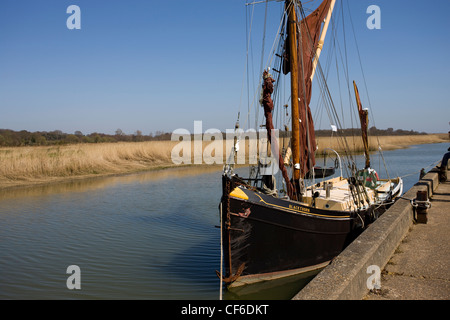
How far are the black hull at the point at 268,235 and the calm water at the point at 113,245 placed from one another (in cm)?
45

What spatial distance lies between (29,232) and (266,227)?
327 inches

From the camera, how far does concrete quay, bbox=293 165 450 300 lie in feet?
13.8

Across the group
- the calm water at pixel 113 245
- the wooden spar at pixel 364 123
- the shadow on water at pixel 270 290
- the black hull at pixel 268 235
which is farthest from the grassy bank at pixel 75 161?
the shadow on water at pixel 270 290

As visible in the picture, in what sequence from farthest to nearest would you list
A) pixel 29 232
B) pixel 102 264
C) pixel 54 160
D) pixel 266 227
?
pixel 54 160 → pixel 29 232 → pixel 102 264 → pixel 266 227

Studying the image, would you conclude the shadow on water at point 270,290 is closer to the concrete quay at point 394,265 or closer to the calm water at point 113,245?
the calm water at point 113,245

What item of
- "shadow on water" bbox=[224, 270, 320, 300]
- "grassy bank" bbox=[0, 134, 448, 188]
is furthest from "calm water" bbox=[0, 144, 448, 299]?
"grassy bank" bbox=[0, 134, 448, 188]

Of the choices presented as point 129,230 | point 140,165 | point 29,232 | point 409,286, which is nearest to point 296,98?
point 409,286

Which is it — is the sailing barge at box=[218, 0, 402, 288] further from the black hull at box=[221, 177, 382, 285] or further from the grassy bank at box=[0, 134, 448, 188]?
the grassy bank at box=[0, 134, 448, 188]

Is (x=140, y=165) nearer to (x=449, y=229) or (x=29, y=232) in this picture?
(x=29, y=232)

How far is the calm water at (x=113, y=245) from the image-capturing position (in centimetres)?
777

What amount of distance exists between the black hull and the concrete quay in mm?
1658

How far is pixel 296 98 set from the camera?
9602 millimetres

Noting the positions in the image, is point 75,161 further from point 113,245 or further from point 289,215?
point 289,215

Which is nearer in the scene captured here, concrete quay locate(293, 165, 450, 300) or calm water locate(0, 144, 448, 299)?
concrete quay locate(293, 165, 450, 300)
